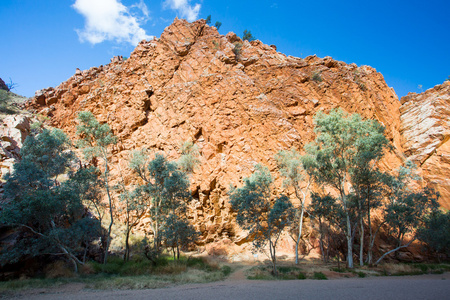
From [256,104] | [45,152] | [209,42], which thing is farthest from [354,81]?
[45,152]

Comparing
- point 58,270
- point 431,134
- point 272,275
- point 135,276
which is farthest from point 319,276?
point 431,134

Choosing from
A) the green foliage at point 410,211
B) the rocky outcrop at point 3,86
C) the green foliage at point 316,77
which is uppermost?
the rocky outcrop at point 3,86

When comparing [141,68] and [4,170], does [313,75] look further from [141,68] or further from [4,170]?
[4,170]

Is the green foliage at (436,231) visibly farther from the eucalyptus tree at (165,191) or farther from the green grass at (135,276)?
the eucalyptus tree at (165,191)

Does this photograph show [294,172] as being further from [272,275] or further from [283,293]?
[283,293]

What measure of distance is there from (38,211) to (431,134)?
4493 cm

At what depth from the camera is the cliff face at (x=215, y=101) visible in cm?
2767

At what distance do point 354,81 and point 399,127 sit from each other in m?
10.8

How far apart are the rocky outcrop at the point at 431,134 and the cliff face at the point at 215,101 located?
1628mm

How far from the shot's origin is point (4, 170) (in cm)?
1952

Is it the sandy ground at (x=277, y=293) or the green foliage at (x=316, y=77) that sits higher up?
the green foliage at (x=316, y=77)

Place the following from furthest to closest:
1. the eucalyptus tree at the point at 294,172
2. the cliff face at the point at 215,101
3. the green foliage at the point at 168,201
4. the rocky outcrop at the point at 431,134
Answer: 1. the cliff face at the point at 215,101
2. the rocky outcrop at the point at 431,134
3. the eucalyptus tree at the point at 294,172
4. the green foliage at the point at 168,201

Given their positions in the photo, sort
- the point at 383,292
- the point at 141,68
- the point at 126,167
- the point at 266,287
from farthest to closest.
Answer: the point at 141,68 → the point at 126,167 → the point at 266,287 → the point at 383,292

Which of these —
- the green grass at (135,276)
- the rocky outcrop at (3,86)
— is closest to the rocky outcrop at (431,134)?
the green grass at (135,276)
